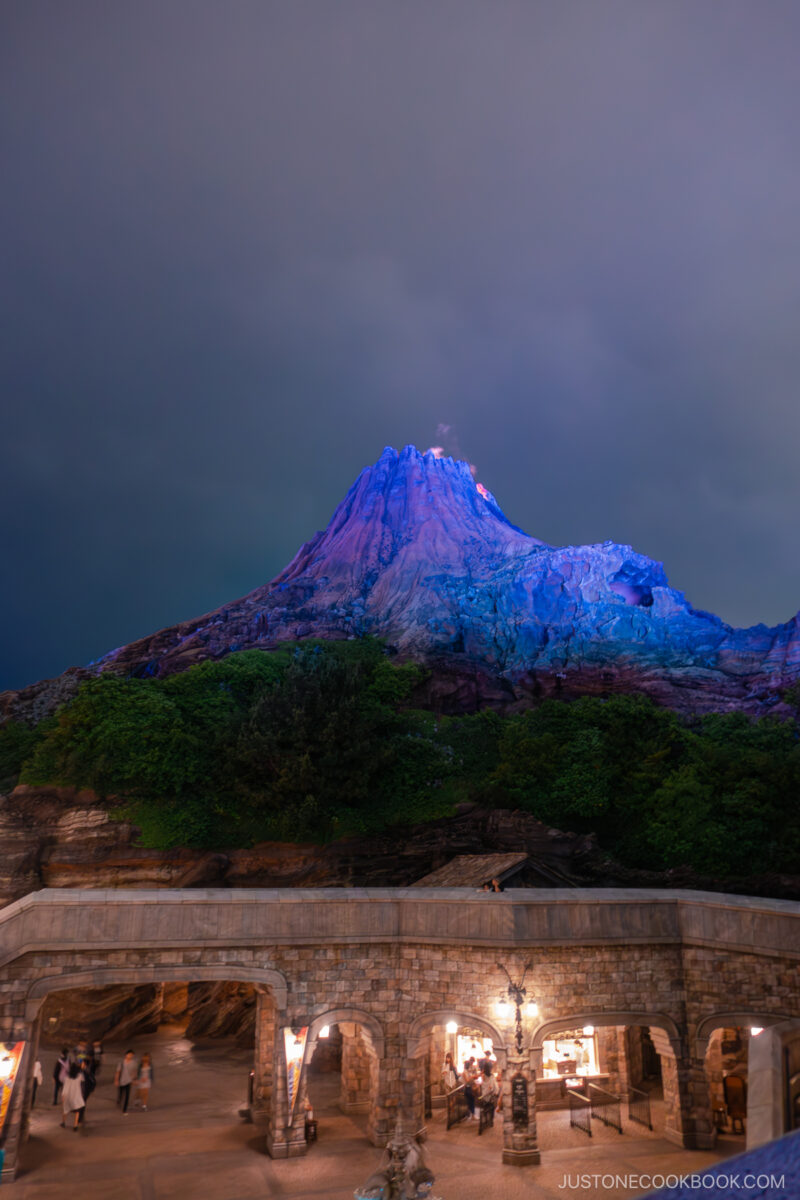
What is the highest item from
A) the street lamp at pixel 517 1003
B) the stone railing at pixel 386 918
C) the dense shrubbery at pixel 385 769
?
the dense shrubbery at pixel 385 769

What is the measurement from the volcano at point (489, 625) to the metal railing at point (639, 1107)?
23.3 meters

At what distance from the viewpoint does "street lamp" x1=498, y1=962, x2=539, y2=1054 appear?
45.2 ft

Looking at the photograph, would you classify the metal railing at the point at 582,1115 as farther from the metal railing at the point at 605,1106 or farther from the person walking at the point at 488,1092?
the person walking at the point at 488,1092

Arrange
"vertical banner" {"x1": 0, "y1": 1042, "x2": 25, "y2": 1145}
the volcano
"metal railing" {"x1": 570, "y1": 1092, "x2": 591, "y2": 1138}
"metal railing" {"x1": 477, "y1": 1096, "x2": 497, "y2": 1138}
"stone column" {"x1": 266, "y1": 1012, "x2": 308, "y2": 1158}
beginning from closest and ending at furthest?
1. "vertical banner" {"x1": 0, "y1": 1042, "x2": 25, "y2": 1145}
2. "stone column" {"x1": 266, "y1": 1012, "x2": 308, "y2": 1158}
3. "metal railing" {"x1": 570, "y1": 1092, "x2": 591, "y2": 1138}
4. "metal railing" {"x1": 477, "y1": 1096, "x2": 497, "y2": 1138}
5. the volcano

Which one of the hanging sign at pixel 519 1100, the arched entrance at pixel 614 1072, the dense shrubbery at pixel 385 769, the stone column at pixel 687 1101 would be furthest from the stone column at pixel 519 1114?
the dense shrubbery at pixel 385 769

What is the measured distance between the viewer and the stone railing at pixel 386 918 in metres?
13.7

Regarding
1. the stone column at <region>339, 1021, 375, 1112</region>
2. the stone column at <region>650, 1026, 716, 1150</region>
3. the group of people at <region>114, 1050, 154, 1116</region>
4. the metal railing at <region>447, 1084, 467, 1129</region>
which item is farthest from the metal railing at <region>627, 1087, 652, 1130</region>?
the group of people at <region>114, 1050, 154, 1116</region>

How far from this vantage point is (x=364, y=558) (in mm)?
56125

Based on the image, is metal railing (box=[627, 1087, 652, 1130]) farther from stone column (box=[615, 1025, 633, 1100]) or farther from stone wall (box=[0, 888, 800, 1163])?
stone wall (box=[0, 888, 800, 1163])

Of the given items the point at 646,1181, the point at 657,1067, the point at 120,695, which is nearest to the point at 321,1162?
the point at 646,1181

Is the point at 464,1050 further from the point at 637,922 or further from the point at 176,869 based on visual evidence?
the point at 176,869

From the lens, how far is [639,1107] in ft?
51.7

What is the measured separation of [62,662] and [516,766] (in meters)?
166

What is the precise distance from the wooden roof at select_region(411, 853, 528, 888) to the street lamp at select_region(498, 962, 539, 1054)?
4004mm
